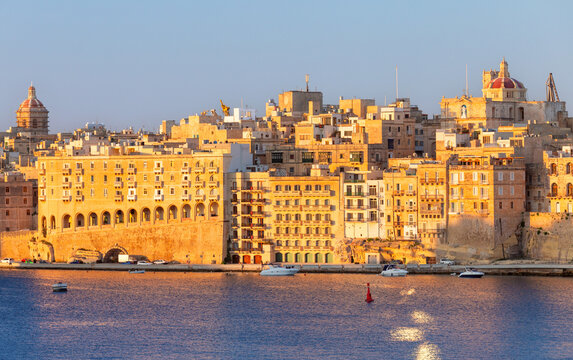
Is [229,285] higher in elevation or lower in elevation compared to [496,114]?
lower

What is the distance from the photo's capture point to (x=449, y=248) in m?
85.6

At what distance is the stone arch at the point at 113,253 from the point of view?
93.0 meters

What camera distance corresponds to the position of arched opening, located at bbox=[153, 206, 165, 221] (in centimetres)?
9256

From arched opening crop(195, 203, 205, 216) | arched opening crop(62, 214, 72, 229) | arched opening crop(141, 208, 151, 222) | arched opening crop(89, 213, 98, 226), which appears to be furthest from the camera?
arched opening crop(62, 214, 72, 229)

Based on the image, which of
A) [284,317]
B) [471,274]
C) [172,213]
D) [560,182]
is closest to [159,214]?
[172,213]

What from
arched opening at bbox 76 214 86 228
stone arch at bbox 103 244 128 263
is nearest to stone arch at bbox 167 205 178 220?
stone arch at bbox 103 244 128 263

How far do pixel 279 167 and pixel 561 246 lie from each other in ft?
62.7

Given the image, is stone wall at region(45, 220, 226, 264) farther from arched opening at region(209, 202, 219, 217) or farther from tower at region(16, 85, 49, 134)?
tower at region(16, 85, 49, 134)

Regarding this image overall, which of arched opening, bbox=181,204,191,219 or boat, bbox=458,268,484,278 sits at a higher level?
arched opening, bbox=181,204,191,219

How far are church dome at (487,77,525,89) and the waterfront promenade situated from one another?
2334 cm

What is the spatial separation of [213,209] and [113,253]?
279 inches

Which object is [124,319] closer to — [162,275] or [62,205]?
[162,275]

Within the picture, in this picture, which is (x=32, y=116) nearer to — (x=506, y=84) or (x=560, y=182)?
(x=506, y=84)

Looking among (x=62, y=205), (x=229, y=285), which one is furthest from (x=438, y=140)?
(x=62, y=205)
